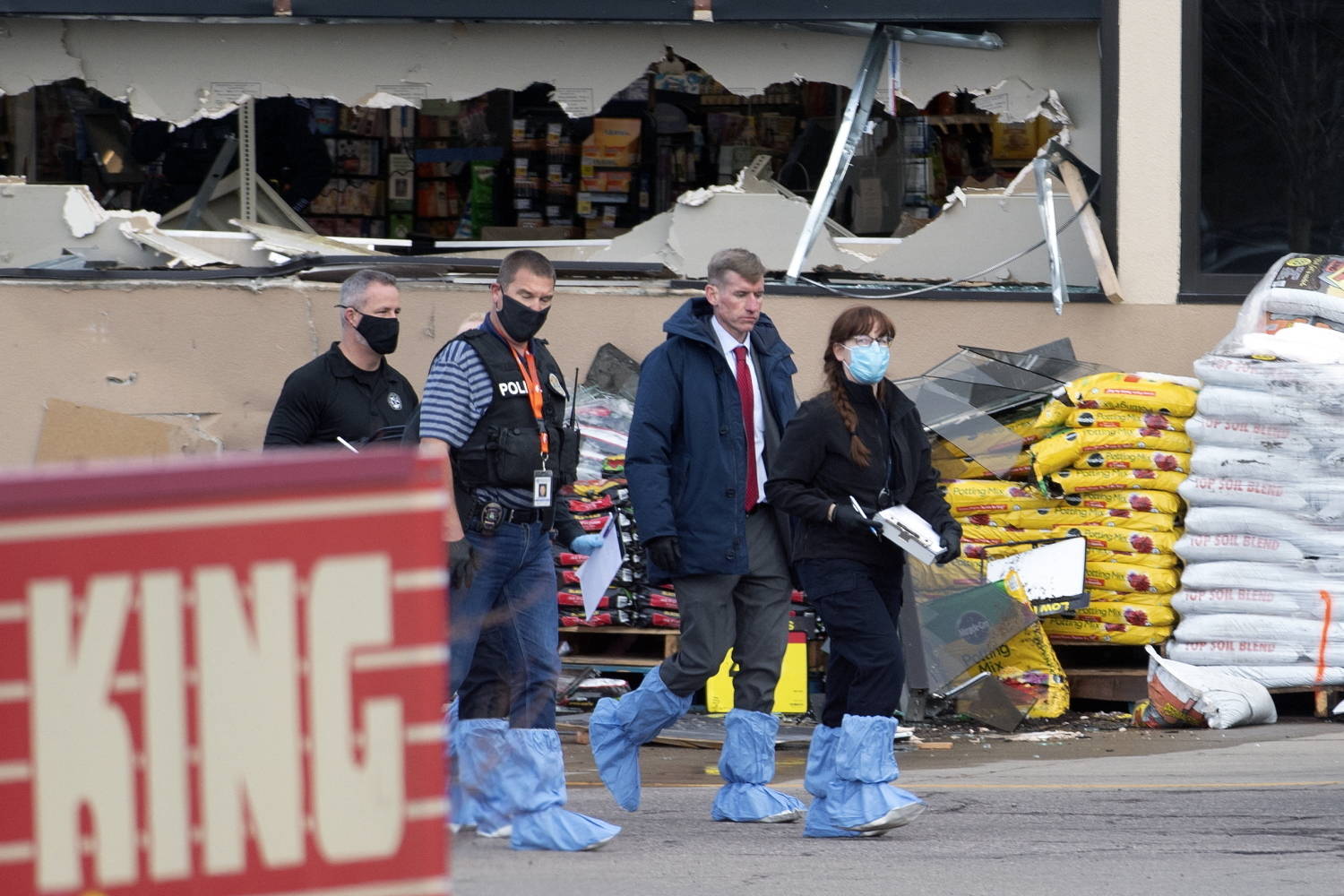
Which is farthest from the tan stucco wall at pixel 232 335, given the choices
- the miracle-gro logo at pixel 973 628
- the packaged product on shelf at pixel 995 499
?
the miracle-gro logo at pixel 973 628

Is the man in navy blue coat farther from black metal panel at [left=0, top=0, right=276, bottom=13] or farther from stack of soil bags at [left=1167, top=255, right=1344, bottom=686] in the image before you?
black metal panel at [left=0, top=0, right=276, bottom=13]

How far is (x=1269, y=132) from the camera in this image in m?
10.1

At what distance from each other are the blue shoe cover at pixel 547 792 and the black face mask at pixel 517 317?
1.25m

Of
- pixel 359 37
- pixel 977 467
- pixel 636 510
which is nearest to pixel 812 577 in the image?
pixel 636 510

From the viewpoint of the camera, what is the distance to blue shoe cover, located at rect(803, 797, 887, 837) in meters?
5.80

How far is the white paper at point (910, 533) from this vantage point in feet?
18.4

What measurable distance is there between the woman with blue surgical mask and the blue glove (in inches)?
24.4

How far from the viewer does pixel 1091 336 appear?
9.74 metres

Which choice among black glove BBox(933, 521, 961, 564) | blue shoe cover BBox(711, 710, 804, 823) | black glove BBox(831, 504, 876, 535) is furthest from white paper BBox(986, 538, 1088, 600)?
black glove BBox(831, 504, 876, 535)

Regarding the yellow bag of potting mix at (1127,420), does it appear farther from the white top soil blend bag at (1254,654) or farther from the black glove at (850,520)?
the black glove at (850,520)

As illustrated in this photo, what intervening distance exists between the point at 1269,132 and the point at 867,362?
531cm

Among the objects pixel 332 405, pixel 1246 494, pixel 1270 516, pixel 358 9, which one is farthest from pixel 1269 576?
pixel 358 9

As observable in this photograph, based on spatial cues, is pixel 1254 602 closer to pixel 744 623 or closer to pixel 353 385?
pixel 744 623

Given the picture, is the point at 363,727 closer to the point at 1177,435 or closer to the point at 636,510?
the point at 636,510
